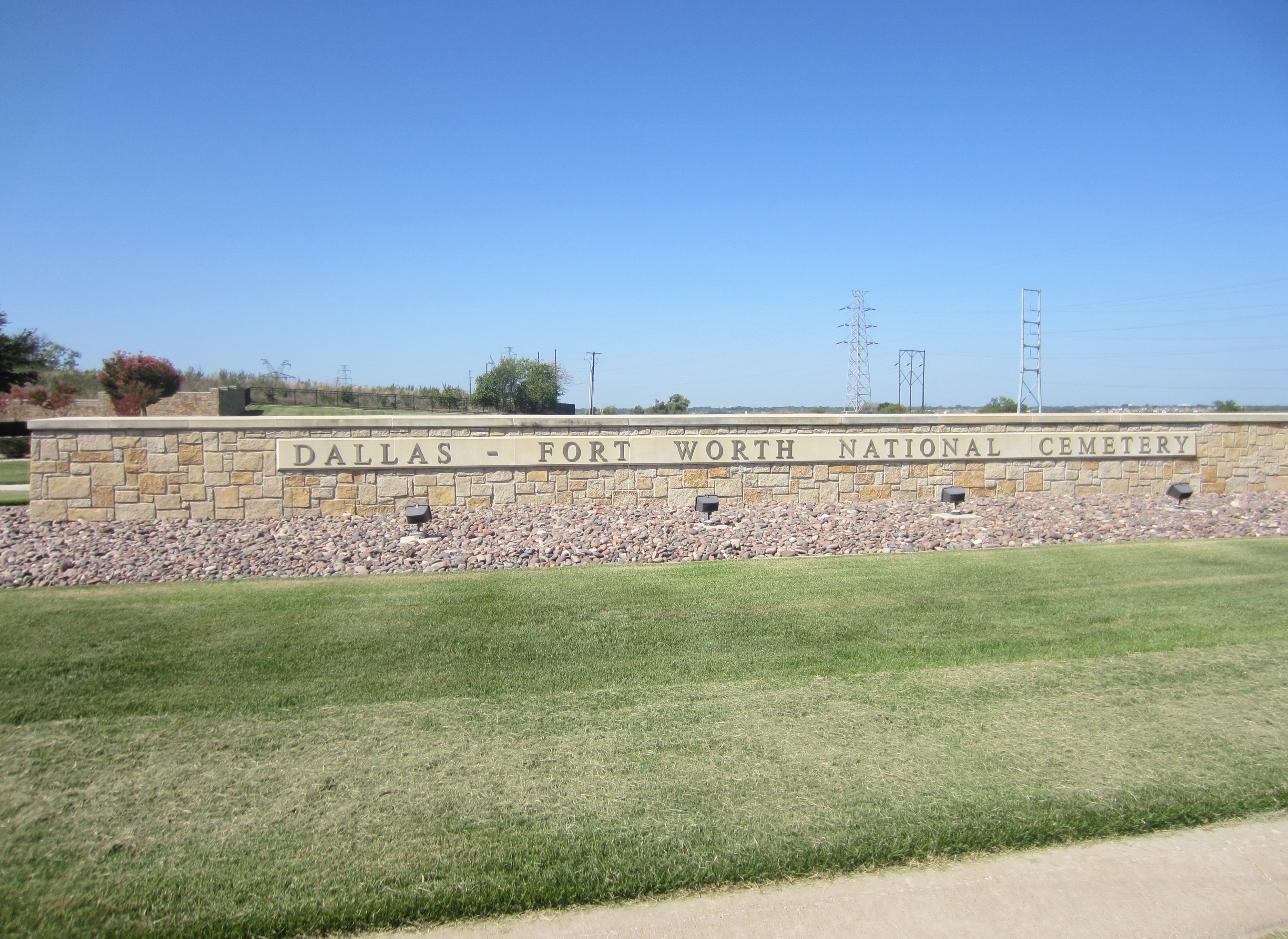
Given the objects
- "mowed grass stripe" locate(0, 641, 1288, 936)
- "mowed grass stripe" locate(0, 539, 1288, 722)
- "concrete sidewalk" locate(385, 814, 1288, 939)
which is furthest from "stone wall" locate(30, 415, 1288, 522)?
"concrete sidewalk" locate(385, 814, 1288, 939)

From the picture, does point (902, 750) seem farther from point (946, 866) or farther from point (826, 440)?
point (826, 440)

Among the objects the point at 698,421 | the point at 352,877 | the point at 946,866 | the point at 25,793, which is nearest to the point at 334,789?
the point at 352,877

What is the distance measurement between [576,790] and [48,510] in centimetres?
1067

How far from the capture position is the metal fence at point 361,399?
38719mm

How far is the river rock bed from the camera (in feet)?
29.7

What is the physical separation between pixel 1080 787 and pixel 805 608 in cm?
327

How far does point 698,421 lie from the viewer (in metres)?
12.9

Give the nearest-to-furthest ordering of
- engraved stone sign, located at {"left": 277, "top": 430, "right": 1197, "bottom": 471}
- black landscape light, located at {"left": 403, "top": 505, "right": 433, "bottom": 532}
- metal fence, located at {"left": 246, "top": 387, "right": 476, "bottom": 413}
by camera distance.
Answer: black landscape light, located at {"left": 403, "top": 505, "right": 433, "bottom": 532}, engraved stone sign, located at {"left": 277, "top": 430, "right": 1197, "bottom": 471}, metal fence, located at {"left": 246, "top": 387, "right": 476, "bottom": 413}

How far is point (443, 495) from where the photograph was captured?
12211 millimetres

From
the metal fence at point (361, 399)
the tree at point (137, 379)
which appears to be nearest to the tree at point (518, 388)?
the metal fence at point (361, 399)

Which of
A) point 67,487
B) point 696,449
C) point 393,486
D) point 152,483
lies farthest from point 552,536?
point 67,487

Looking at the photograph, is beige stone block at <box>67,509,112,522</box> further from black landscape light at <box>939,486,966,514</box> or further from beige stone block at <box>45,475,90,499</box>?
black landscape light at <box>939,486,966,514</box>

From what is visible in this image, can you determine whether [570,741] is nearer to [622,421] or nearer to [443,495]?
[443,495]

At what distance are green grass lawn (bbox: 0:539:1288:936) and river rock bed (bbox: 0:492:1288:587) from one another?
1.45m
